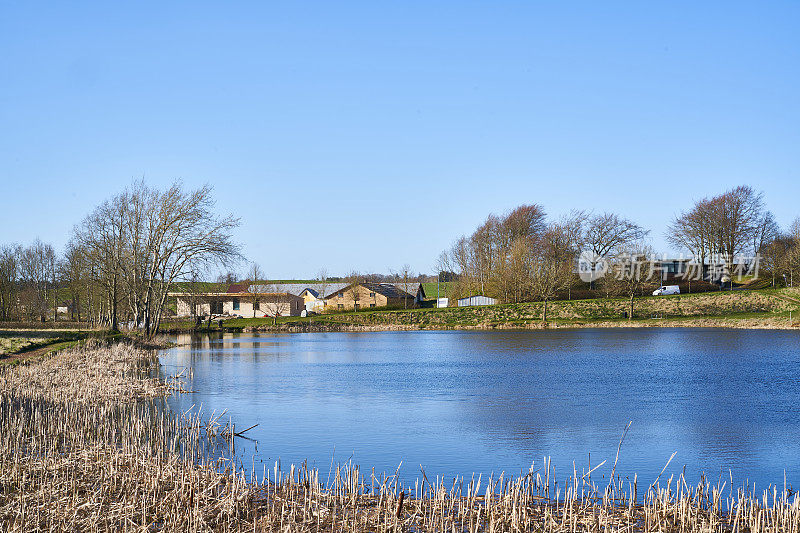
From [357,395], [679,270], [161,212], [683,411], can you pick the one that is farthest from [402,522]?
[679,270]

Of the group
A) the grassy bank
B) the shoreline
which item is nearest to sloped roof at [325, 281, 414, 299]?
the grassy bank

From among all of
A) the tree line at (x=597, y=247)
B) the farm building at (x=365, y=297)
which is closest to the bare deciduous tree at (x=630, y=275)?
the tree line at (x=597, y=247)

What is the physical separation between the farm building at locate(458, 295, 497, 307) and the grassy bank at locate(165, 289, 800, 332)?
655 centimetres

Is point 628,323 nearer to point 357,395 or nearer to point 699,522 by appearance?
point 357,395

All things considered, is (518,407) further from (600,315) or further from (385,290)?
(385,290)

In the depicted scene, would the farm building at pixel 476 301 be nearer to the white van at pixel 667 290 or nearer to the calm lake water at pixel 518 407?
the white van at pixel 667 290

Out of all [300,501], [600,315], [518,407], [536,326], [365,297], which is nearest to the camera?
[300,501]

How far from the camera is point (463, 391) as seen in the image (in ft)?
83.0

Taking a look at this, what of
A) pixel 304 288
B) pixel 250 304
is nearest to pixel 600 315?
pixel 250 304

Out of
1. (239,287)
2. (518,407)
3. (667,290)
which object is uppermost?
(239,287)

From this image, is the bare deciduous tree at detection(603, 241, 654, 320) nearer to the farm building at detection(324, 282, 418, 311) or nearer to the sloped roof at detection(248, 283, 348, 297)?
the farm building at detection(324, 282, 418, 311)

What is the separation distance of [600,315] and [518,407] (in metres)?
57.1

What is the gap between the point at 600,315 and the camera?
2965 inches

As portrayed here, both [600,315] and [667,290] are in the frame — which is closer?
[600,315]
